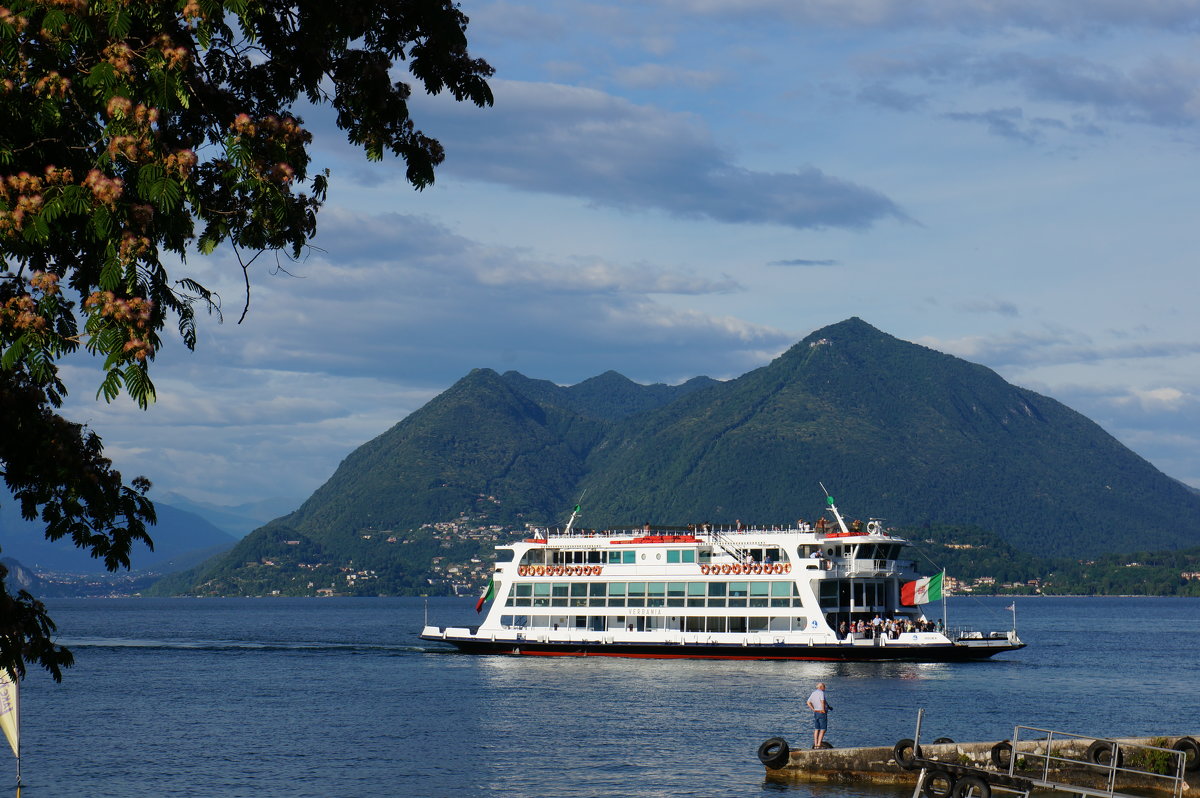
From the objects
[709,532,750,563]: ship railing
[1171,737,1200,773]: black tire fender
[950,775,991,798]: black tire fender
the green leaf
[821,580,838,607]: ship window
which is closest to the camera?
the green leaf

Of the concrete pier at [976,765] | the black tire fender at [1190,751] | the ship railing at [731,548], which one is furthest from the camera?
the ship railing at [731,548]

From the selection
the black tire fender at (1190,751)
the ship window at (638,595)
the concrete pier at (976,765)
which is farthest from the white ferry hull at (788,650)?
the black tire fender at (1190,751)

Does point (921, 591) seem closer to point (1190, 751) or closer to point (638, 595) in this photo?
point (638, 595)

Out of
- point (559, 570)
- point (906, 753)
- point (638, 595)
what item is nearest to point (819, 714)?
point (906, 753)

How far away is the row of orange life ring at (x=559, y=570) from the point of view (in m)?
72.1

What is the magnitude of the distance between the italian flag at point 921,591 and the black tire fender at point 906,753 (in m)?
35.1

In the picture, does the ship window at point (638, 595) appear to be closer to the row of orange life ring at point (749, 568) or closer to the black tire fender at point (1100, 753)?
the row of orange life ring at point (749, 568)

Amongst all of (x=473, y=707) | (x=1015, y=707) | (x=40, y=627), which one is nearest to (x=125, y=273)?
(x=40, y=627)

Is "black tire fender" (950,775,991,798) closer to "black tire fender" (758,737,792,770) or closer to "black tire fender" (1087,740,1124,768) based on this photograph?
"black tire fender" (1087,740,1124,768)

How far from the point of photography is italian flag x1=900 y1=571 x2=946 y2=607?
2643 inches

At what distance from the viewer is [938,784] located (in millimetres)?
28312

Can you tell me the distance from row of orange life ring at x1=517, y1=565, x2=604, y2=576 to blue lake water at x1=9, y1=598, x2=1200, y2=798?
4.73m

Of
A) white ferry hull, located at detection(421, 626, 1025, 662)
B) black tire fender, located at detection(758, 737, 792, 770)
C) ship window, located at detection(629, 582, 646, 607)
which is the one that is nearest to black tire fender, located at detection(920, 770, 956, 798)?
black tire fender, located at detection(758, 737, 792, 770)

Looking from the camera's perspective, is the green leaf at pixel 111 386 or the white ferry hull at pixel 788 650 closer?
the green leaf at pixel 111 386
